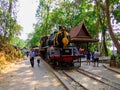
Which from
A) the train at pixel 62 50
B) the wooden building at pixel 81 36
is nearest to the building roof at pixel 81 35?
the wooden building at pixel 81 36

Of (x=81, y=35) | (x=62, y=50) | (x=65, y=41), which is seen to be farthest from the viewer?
(x=81, y=35)

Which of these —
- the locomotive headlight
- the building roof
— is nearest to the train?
the locomotive headlight

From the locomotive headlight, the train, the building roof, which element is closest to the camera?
the train

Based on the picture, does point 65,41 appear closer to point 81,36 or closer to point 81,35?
point 81,36

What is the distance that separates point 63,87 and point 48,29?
183ft

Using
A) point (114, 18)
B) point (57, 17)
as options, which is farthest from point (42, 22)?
point (114, 18)

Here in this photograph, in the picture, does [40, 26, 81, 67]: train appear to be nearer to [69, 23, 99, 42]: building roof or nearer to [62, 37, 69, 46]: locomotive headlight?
[62, 37, 69, 46]: locomotive headlight

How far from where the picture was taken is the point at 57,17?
61.0 meters

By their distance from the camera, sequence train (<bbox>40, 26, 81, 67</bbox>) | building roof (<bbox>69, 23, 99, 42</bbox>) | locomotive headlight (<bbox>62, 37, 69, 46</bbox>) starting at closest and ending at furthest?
train (<bbox>40, 26, 81, 67</bbox>)
locomotive headlight (<bbox>62, 37, 69, 46</bbox>)
building roof (<bbox>69, 23, 99, 42</bbox>)

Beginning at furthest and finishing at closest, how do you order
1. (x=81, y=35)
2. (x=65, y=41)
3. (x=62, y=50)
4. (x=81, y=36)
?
(x=81, y=35) < (x=81, y=36) < (x=62, y=50) < (x=65, y=41)

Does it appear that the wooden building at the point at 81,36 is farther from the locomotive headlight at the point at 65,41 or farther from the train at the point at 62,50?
the locomotive headlight at the point at 65,41

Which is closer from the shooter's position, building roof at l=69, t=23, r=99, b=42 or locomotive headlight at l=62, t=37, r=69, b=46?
locomotive headlight at l=62, t=37, r=69, b=46

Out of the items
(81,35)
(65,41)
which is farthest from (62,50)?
(81,35)

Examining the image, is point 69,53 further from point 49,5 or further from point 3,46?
point 49,5
